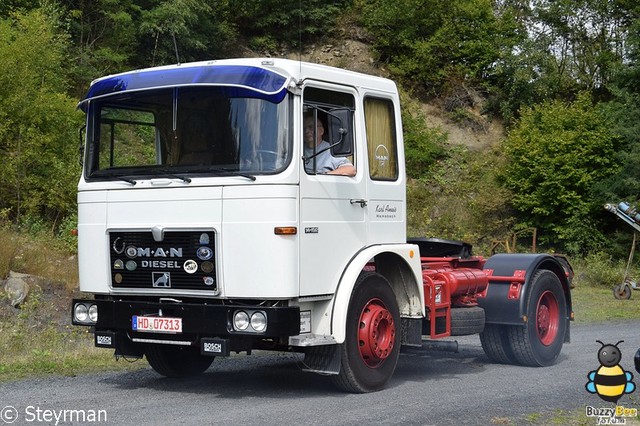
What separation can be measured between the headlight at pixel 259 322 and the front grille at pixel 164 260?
458mm

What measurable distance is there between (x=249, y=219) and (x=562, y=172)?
23776 millimetres

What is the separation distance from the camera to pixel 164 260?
813 cm

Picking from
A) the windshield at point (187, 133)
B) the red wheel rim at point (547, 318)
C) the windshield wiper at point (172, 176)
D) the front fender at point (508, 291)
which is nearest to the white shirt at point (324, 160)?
the windshield at point (187, 133)

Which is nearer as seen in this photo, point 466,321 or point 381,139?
point 381,139

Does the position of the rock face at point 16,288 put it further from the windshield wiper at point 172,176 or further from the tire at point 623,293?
the tire at point 623,293

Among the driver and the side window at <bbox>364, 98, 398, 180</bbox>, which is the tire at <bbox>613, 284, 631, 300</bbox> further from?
the driver

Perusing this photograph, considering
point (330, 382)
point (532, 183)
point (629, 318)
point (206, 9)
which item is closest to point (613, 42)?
point (532, 183)

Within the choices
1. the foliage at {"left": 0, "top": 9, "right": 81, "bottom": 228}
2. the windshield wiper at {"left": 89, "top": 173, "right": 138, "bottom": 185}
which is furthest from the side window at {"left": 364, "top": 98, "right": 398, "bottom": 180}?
the foliage at {"left": 0, "top": 9, "right": 81, "bottom": 228}

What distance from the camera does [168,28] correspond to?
29.1 m

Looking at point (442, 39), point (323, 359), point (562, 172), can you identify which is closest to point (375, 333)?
point (323, 359)

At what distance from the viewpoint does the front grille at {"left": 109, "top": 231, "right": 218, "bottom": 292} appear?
26.0ft

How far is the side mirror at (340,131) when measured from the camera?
8023 mm

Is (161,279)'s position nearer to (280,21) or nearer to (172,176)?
(172,176)

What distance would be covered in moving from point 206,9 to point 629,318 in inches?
780
